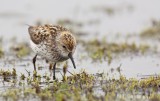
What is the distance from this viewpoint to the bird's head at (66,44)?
449 inches

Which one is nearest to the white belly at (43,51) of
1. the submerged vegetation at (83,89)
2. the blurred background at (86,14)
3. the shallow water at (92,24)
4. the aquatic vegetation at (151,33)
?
the submerged vegetation at (83,89)

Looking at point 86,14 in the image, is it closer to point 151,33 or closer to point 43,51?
point 151,33

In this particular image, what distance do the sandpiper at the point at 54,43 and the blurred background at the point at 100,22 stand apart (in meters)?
1.47

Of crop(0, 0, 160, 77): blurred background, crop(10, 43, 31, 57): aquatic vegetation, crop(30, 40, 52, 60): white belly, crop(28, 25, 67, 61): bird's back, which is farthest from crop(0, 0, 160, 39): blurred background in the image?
crop(30, 40, 52, 60): white belly

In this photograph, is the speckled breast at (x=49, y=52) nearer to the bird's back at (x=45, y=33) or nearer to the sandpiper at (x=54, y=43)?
the sandpiper at (x=54, y=43)

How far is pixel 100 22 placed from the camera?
65.3 feet

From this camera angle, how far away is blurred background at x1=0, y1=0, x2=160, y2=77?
14.0m

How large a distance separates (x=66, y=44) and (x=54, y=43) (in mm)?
→ 418

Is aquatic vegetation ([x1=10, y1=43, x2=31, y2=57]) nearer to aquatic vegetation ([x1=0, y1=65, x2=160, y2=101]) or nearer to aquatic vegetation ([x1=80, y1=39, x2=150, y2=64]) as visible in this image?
aquatic vegetation ([x1=80, y1=39, x2=150, y2=64])

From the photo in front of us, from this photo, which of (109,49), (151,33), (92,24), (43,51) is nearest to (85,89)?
(43,51)

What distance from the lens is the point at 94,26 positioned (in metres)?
19.2

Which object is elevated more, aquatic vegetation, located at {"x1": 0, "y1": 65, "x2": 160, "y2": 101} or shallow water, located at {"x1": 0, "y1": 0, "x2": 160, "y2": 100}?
shallow water, located at {"x1": 0, "y1": 0, "x2": 160, "y2": 100}

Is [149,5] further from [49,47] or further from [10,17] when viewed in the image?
[49,47]

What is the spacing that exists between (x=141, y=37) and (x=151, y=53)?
7.77 feet
